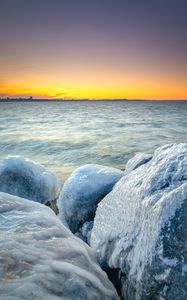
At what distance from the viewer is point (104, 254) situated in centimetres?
263

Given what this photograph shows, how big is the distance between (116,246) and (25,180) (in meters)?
2.74

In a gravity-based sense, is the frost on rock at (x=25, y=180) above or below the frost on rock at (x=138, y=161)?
below

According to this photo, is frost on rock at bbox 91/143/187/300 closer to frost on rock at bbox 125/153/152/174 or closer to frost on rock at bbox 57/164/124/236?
frost on rock at bbox 125/153/152/174

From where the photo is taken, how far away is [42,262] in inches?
77.1

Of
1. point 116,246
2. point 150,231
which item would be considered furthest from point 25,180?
point 150,231

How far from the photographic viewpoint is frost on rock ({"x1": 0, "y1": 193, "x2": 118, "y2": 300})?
1734mm

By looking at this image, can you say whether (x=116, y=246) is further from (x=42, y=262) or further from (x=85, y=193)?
(x=85, y=193)

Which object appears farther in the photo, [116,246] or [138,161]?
[138,161]

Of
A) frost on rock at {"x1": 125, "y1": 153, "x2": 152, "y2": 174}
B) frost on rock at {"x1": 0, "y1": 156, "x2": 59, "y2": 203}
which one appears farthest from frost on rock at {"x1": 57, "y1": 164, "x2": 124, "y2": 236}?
frost on rock at {"x1": 0, "y1": 156, "x2": 59, "y2": 203}

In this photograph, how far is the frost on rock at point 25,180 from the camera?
4.83 meters

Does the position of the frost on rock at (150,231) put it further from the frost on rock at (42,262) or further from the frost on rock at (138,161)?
the frost on rock at (138,161)

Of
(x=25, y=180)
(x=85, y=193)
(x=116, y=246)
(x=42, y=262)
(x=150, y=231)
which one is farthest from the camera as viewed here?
(x=25, y=180)

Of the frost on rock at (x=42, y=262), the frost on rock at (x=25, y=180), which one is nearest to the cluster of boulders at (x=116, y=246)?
the frost on rock at (x=42, y=262)

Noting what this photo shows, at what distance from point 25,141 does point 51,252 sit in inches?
679
